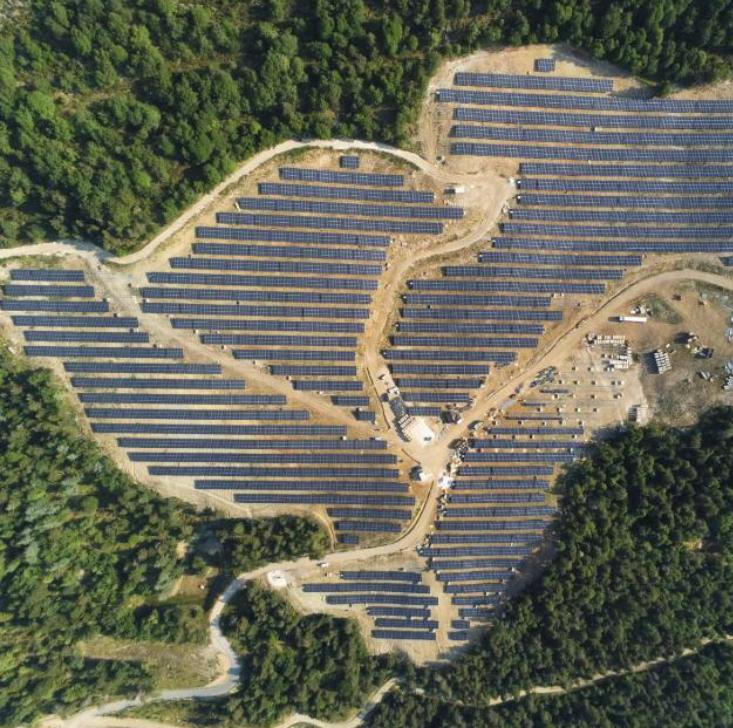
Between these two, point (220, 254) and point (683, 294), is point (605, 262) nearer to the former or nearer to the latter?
point (683, 294)

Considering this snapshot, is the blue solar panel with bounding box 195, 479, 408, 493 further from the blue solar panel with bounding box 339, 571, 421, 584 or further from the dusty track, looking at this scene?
the blue solar panel with bounding box 339, 571, 421, 584

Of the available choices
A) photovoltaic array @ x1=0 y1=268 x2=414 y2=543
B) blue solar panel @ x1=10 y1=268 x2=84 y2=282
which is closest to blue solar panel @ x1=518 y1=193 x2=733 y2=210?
photovoltaic array @ x1=0 y1=268 x2=414 y2=543

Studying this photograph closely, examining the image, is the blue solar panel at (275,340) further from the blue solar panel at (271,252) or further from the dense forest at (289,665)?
the dense forest at (289,665)


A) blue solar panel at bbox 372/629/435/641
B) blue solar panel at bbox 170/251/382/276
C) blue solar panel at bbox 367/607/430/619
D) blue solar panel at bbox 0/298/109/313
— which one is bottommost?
blue solar panel at bbox 372/629/435/641

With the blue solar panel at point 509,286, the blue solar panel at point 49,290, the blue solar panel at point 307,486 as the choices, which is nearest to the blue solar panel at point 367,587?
the blue solar panel at point 307,486

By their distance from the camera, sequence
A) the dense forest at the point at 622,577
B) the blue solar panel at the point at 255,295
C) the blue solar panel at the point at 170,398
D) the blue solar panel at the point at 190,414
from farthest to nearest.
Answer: the dense forest at the point at 622,577
the blue solar panel at the point at 190,414
the blue solar panel at the point at 170,398
the blue solar panel at the point at 255,295

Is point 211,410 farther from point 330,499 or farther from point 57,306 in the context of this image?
point 57,306
